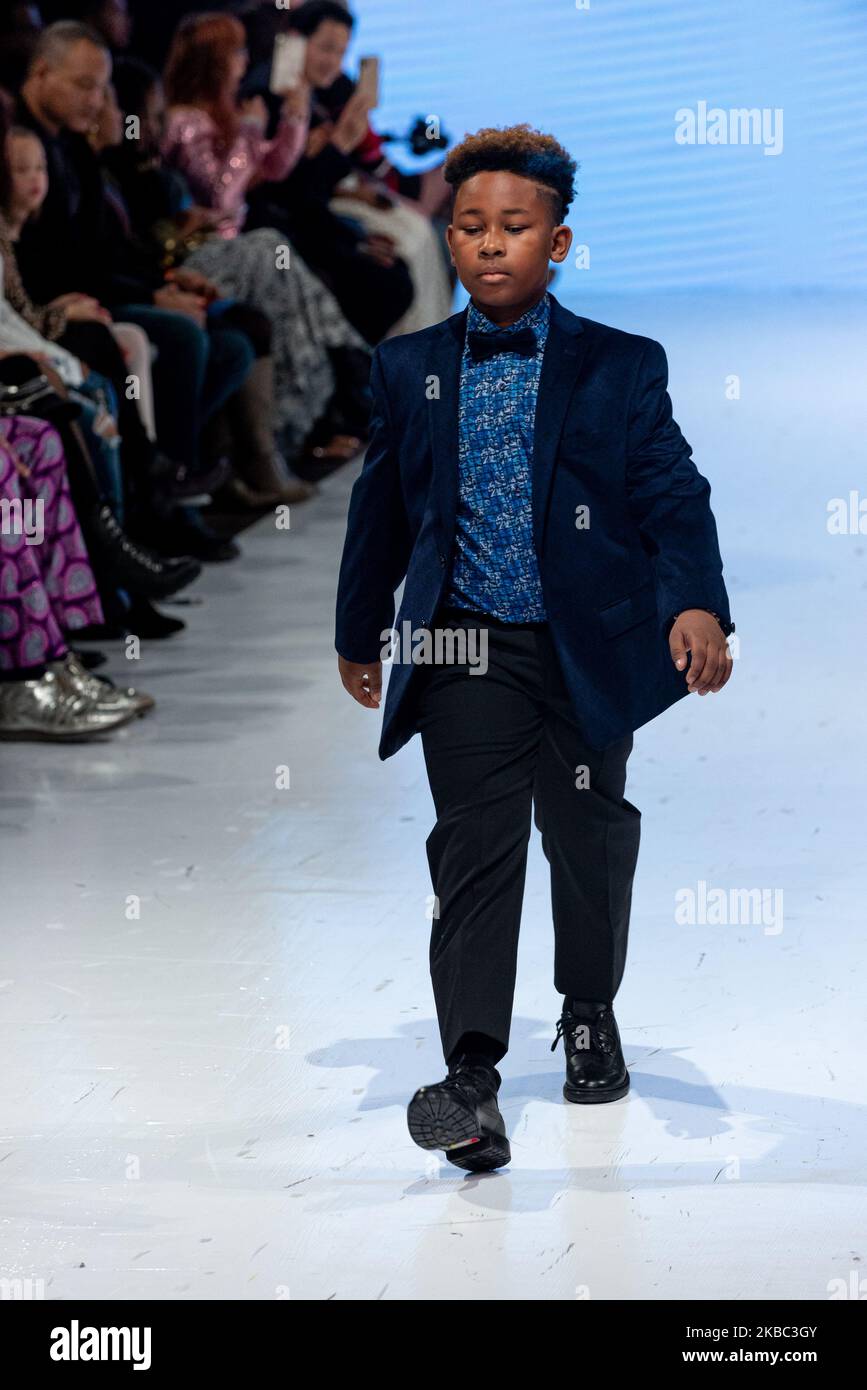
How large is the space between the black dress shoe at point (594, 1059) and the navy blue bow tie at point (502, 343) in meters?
0.71

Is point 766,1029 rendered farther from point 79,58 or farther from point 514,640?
point 79,58

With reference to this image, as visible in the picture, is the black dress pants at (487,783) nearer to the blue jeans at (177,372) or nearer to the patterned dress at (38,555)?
the patterned dress at (38,555)

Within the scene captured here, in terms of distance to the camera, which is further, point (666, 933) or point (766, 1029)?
point (666, 933)

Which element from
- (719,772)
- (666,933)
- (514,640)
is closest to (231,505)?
(719,772)

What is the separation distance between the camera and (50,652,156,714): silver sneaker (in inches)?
171

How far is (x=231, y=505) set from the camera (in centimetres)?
684

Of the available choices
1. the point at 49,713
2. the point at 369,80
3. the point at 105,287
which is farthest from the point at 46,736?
the point at 369,80

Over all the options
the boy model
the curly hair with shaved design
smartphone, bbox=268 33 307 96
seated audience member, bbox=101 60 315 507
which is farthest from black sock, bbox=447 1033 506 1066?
smartphone, bbox=268 33 307 96

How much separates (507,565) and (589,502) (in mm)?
104

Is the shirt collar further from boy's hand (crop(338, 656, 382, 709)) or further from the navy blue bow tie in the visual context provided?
boy's hand (crop(338, 656, 382, 709))

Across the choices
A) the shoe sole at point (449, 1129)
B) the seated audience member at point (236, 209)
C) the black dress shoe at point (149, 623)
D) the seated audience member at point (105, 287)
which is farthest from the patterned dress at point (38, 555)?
the seated audience member at point (236, 209)

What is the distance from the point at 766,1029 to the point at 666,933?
38cm

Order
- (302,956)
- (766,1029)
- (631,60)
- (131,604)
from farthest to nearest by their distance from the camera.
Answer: (631,60) < (131,604) < (302,956) < (766,1029)

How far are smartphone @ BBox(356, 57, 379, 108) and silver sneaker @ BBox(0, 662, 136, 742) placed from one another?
4353mm
